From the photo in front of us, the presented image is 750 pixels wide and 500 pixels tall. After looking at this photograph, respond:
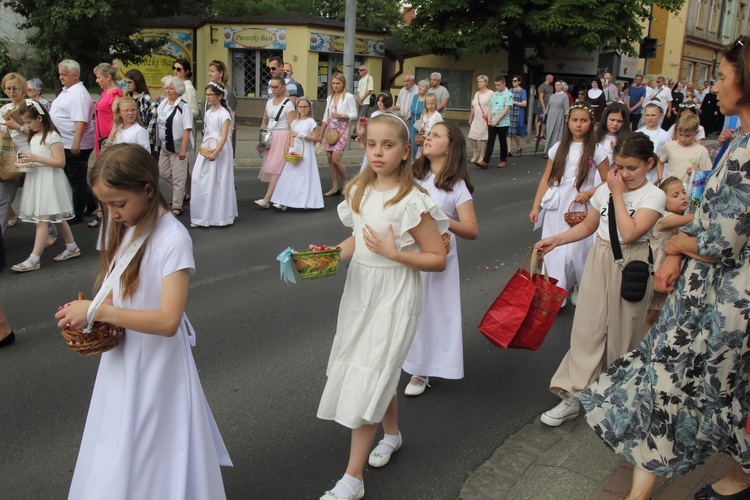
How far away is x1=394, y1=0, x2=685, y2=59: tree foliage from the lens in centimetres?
2530

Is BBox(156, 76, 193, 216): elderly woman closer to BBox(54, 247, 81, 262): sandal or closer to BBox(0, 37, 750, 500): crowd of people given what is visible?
BBox(54, 247, 81, 262): sandal

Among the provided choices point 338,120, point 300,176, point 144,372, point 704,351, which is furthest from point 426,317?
point 338,120

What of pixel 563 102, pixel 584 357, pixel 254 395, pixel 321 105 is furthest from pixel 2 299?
pixel 321 105

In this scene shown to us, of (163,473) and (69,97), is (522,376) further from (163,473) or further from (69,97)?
(69,97)

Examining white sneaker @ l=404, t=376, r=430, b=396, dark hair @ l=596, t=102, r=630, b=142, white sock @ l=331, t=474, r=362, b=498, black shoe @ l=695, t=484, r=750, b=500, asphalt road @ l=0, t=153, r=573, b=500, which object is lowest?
asphalt road @ l=0, t=153, r=573, b=500

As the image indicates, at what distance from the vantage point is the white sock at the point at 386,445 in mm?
3715

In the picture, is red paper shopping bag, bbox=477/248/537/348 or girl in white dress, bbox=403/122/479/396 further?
girl in white dress, bbox=403/122/479/396

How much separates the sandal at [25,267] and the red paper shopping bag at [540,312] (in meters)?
5.25

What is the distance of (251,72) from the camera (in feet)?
86.4

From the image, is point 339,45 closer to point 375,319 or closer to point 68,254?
point 68,254

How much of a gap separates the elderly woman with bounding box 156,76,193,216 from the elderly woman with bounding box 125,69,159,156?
0.46 ft

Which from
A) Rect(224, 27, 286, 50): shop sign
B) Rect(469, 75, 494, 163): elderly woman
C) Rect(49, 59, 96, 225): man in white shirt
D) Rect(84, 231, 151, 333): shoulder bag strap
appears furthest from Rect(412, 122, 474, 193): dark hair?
Rect(224, 27, 286, 50): shop sign

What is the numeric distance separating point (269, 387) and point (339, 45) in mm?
23463

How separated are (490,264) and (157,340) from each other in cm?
571
